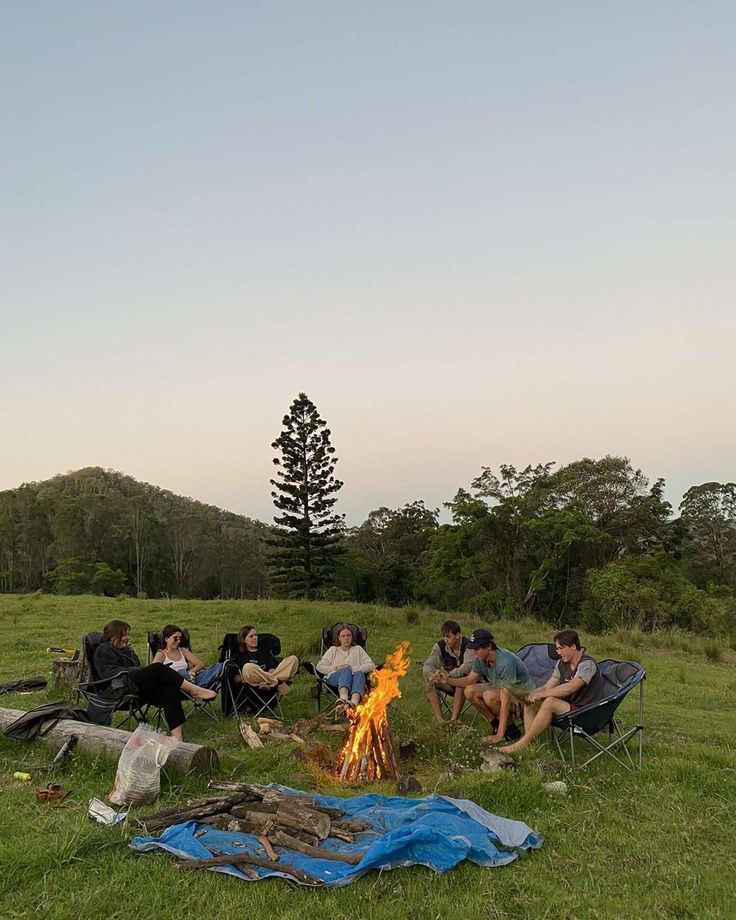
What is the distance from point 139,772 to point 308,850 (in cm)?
108

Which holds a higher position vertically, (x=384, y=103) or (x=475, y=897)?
(x=384, y=103)

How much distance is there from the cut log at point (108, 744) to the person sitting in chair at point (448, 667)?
1954 mm

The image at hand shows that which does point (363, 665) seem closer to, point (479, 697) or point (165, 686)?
point (479, 697)

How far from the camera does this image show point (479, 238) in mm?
9984

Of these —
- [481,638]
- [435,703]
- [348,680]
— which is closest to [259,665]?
[348,680]

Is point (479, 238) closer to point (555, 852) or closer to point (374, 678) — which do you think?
point (374, 678)

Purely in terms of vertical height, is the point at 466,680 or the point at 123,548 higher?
the point at 123,548

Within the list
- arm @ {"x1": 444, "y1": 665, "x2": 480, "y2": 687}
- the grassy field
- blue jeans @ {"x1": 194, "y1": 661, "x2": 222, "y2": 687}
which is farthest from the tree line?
the grassy field

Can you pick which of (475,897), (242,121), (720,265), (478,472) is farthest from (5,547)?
(475,897)

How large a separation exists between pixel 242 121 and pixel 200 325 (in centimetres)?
354

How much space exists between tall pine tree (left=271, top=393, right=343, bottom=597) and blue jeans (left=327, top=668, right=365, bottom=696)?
24.0m

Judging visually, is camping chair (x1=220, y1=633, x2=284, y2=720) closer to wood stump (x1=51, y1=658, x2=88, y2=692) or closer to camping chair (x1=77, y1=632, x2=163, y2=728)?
camping chair (x1=77, y1=632, x2=163, y2=728)

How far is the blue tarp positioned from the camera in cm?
262

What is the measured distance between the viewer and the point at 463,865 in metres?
2.67
